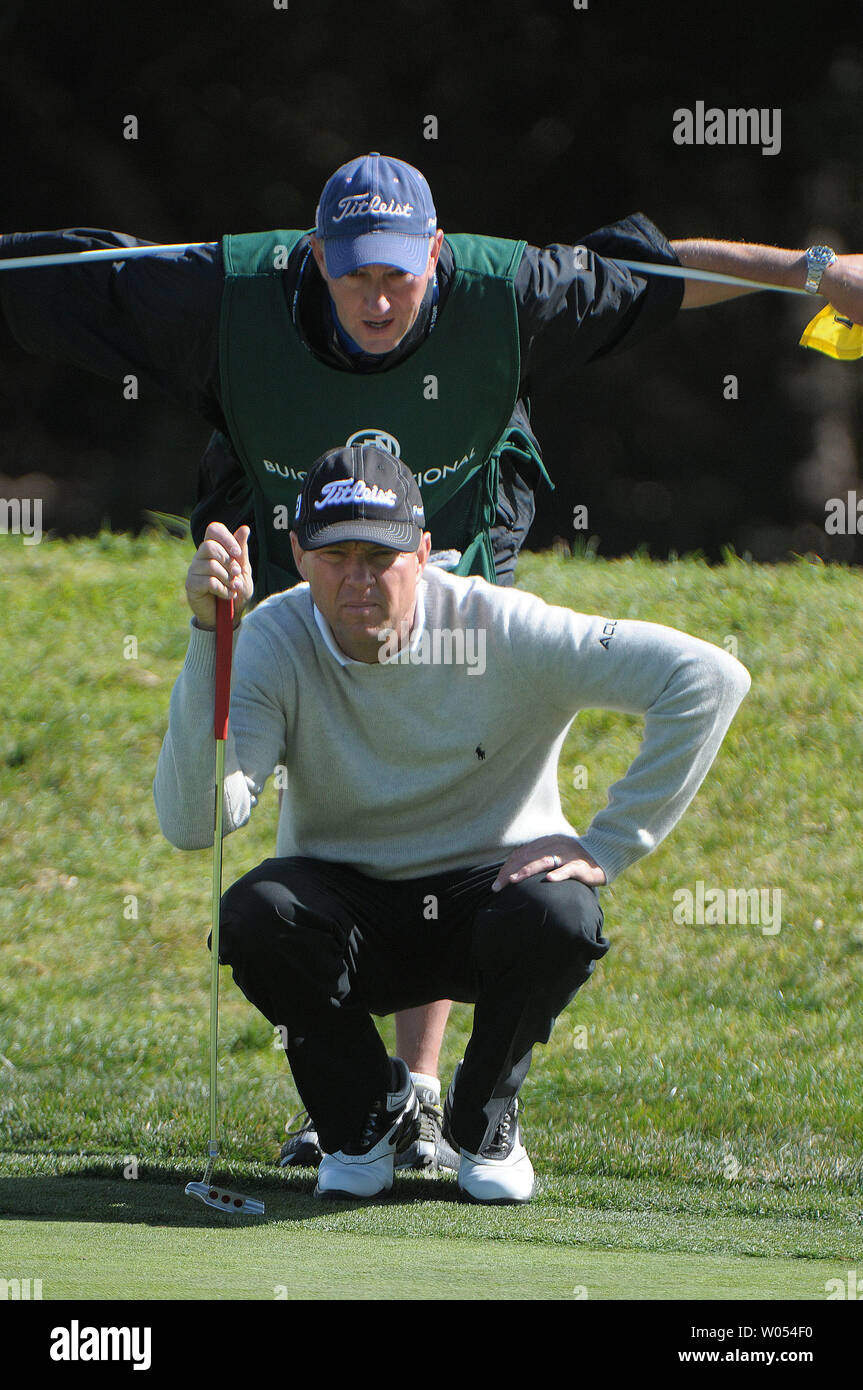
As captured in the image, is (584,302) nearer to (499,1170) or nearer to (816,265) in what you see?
(816,265)

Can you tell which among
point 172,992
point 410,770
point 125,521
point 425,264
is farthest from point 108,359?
point 125,521

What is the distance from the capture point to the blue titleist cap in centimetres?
351

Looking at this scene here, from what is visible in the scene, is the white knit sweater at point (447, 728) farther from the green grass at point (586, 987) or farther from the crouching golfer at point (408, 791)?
the green grass at point (586, 987)

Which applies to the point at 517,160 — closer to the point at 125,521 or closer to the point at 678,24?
the point at 678,24

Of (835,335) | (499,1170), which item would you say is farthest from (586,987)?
(835,335)

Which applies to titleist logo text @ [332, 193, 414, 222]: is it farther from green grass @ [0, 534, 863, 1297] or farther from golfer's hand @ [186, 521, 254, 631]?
green grass @ [0, 534, 863, 1297]

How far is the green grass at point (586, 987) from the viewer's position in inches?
139

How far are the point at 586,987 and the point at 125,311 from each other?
90.0 inches

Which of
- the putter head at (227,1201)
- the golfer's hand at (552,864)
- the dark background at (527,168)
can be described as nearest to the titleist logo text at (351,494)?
the golfer's hand at (552,864)

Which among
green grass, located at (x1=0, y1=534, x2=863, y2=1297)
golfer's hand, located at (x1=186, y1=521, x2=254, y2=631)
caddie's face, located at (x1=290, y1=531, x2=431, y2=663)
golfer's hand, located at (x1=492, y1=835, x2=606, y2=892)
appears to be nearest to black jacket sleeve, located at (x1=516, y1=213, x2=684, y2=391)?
caddie's face, located at (x1=290, y1=531, x2=431, y2=663)

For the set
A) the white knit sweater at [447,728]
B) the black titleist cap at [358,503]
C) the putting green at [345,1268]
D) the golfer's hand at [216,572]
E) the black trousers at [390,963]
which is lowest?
the putting green at [345,1268]

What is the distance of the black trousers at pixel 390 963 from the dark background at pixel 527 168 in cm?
584

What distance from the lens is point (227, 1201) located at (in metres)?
3.23

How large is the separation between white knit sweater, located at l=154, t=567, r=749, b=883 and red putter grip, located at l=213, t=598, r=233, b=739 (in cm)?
7
